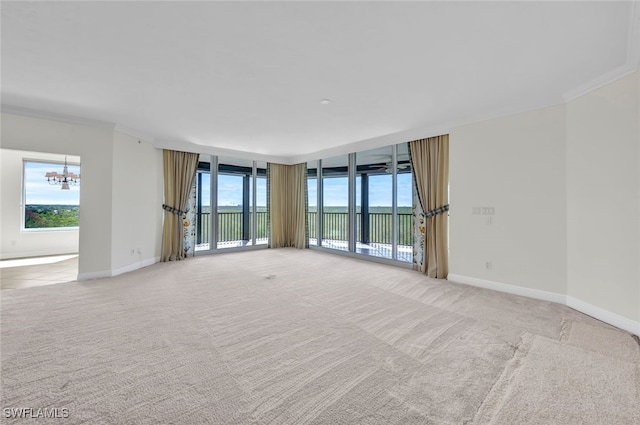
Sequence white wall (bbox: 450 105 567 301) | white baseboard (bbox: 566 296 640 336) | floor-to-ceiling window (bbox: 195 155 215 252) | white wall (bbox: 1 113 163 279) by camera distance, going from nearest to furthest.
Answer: white baseboard (bbox: 566 296 640 336) → white wall (bbox: 450 105 567 301) → white wall (bbox: 1 113 163 279) → floor-to-ceiling window (bbox: 195 155 215 252)

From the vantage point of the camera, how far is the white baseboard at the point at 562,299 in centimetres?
248

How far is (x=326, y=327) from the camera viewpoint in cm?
251

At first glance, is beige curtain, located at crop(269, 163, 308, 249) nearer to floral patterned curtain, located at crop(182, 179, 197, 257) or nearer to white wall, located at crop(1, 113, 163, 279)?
floral patterned curtain, located at crop(182, 179, 197, 257)

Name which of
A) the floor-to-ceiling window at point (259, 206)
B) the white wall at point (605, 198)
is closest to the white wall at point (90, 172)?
the floor-to-ceiling window at point (259, 206)

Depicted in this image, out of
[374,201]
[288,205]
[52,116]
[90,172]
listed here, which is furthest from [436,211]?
[52,116]

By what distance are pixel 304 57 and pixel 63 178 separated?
22.3 ft

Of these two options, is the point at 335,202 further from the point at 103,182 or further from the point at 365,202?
the point at 103,182

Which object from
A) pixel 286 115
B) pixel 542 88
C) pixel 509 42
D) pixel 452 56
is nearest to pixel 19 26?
pixel 286 115

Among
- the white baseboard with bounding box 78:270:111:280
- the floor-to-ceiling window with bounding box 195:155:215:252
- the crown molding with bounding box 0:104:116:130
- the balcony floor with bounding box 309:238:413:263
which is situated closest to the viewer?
the crown molding with bounding box 0:104:116:130

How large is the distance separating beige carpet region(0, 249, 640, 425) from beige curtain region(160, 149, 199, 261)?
2.00 meters

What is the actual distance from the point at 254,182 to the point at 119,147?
3.11m

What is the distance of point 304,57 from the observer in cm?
226

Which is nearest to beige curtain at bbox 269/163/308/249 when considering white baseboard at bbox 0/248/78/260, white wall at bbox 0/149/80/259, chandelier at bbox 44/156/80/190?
chandelier at bbox 44/156/80/190

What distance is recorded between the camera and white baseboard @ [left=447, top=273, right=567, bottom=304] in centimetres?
317
